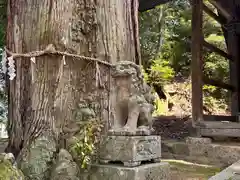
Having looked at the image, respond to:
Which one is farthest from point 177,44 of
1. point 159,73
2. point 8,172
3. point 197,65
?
point 8,172

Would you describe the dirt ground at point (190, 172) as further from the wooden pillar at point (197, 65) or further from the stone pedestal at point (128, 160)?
the wooden pillar at point (197, 65)

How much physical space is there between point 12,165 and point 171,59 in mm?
10545

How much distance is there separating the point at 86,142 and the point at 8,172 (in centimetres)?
75

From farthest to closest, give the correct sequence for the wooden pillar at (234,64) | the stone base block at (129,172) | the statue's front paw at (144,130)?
the wooden pillar at (234,64), the statue's front paw at (144,130), the stone base block at (129,172)

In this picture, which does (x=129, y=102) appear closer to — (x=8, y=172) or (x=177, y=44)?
(x=8, y=172)

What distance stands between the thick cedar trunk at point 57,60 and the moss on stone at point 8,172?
0.41 meters

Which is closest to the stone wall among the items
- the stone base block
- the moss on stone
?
the stone base block

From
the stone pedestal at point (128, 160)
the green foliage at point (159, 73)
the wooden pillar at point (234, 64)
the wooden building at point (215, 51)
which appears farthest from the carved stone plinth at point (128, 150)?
the green foliage at point (159, 73)

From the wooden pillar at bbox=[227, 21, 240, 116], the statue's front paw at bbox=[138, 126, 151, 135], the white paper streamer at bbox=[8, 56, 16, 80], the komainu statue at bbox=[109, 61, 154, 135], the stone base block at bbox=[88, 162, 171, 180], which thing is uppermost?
the wooden pillar at bbox=[227, 21, 240, 116]

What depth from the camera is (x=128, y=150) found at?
3.01 meters

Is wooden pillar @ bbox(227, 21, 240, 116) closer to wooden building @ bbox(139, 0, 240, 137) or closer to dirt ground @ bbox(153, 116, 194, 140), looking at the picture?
wooden building @ bbox(139, 0, 240, 137)

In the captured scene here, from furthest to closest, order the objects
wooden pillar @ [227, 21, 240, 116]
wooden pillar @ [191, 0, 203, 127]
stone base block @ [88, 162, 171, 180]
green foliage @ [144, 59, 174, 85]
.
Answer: green foliage @ [144, 59, 174, 85] < wooden pillar @ [227, 21, 240, 116] < wooden pillar @ [191, 0, 203, 127] < stone base block @ [88, 162, 171, 180]

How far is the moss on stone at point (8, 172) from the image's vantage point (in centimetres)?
269

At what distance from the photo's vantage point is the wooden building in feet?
21.1
